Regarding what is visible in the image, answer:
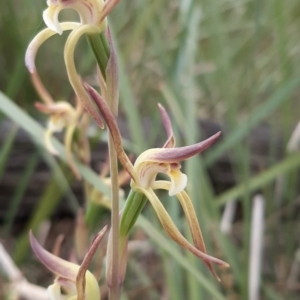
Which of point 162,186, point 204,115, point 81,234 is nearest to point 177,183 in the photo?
point 162,186

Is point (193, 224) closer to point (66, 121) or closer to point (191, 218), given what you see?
point (191, 218)

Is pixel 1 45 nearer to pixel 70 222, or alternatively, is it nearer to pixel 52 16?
pixel 70 222

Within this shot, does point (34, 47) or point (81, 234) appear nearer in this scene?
point (34, 47)

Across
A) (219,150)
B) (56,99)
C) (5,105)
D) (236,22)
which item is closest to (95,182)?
(5,105)

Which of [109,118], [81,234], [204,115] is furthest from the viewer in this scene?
[204,115]

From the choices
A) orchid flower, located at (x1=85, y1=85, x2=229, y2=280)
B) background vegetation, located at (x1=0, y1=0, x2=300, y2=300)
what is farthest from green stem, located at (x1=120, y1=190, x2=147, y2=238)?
background vegetation, located at (x1=0, y1=0, x2=300, y2=300)

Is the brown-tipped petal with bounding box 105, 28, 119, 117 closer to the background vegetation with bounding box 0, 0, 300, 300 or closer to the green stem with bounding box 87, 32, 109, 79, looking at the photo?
the green stem with bounding box 87, 32, 109, 79
